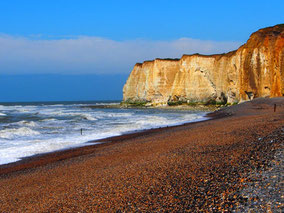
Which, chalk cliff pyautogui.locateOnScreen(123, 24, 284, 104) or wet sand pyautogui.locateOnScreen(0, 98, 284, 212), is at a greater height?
chalk cliff pyautogui.locateOnScreen(123, 24, 284, 104)

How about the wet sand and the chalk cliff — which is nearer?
the wet sand

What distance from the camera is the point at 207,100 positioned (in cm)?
5328

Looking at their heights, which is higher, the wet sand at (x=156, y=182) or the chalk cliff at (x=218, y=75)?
the chalk cliff at (x=218, y=75)

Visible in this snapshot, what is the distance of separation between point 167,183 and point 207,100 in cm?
4970

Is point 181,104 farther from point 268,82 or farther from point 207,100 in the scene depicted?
point 268,82

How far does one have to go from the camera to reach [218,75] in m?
51.1

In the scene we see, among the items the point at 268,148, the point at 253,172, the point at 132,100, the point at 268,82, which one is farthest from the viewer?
the point at 132,100

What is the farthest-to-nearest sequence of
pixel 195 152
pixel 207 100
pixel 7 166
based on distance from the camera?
pixel 207 100 < pixel 7 166 < pixel 195 152

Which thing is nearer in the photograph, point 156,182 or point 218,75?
point 156,182

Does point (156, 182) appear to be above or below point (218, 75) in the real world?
below

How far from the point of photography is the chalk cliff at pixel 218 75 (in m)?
35.2

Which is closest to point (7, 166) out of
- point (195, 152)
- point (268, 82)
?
point (195, 152)

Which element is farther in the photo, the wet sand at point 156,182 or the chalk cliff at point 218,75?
the chalk cliff at point 218,75

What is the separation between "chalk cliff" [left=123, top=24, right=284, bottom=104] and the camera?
115 feet
